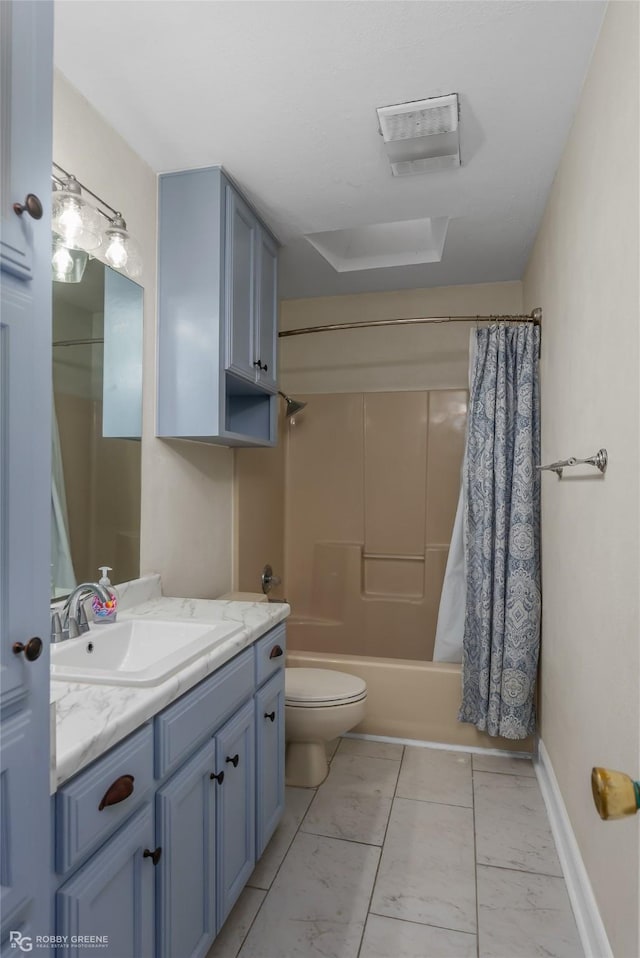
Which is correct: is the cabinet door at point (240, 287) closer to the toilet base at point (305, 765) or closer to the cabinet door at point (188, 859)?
the cabinet door at point (188, 859)

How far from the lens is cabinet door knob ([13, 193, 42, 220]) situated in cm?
72

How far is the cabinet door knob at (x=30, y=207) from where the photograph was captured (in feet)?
2.35

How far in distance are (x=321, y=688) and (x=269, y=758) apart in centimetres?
58

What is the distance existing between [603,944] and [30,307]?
185 cm

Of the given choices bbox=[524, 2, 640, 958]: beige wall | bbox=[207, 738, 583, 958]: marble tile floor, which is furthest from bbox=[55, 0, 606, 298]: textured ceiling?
bbox=[207, 738, 583, 958]: marble tile floor

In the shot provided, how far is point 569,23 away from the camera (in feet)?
4.46

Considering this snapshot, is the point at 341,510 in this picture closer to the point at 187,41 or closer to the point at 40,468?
the point at 187,41

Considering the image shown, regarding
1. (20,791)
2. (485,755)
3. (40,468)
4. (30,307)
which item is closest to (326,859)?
(485,755)

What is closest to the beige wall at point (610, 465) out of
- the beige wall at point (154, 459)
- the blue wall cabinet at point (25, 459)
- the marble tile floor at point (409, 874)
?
the marble tile floor at point (409, 874)

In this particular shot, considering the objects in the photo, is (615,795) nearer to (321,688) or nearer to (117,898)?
(117,898)

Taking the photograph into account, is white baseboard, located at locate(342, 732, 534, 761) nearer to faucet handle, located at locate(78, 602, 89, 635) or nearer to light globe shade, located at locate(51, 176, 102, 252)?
faucet handle, located at locate(78, 602, 89, 635)

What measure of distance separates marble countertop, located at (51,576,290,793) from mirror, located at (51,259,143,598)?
24 centimetres

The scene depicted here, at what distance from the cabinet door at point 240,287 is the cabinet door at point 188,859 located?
1340mm

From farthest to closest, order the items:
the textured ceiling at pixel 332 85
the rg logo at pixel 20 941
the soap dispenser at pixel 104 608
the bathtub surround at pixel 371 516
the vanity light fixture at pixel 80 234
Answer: the bathtub surround at pixel 371 516
the soap dispenser at pixel 104 608
the vanity light fixture at pixel 80 234
the textured ceiling at pixel 332 85
the rg logo at pixel 20 941
